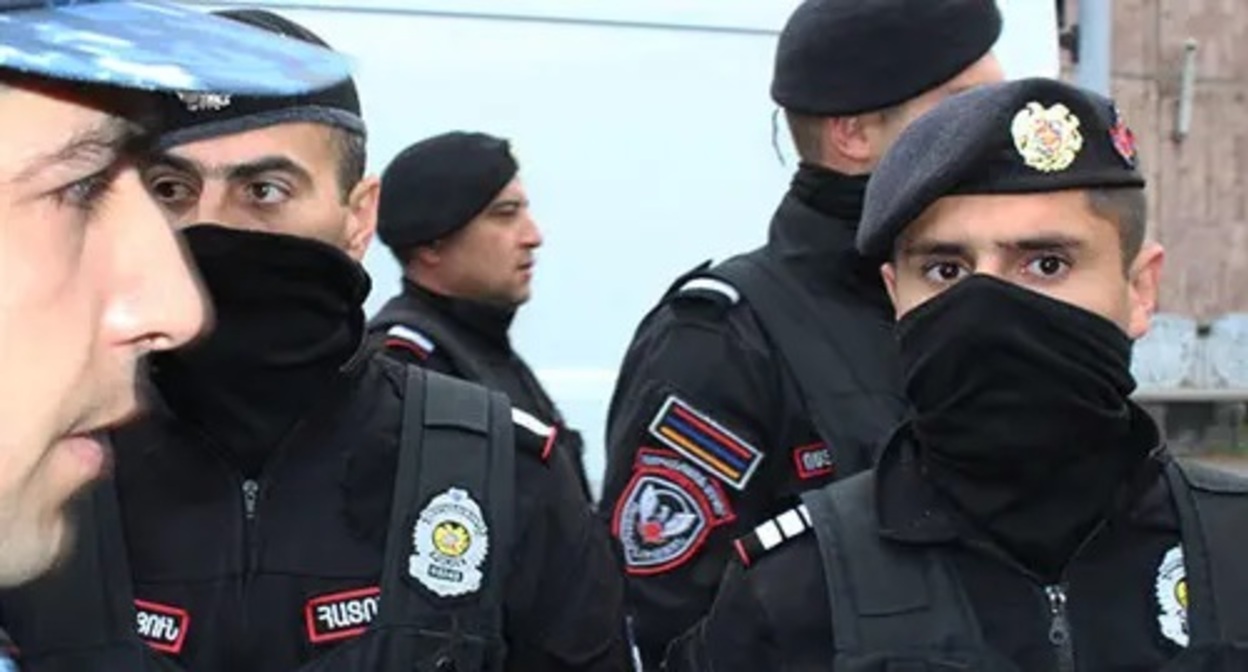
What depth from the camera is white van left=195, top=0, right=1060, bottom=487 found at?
416 cm

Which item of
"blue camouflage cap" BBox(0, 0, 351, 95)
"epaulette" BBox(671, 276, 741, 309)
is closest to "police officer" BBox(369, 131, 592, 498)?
"epaulette" BBox(671, 276, 741, 309)

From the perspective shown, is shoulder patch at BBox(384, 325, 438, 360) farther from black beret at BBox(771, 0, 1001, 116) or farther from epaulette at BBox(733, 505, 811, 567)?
epaulette at BBox(733, 505, 811, 567)

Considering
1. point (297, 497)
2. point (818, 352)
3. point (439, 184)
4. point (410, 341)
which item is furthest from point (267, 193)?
point (439, 184)

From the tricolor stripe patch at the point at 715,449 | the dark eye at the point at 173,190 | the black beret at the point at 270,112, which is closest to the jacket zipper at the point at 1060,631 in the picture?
the tricolor stripe patch at the point at 715,449

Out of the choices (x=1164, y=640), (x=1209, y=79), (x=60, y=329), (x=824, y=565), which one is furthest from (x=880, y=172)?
(x=1209, y=79)

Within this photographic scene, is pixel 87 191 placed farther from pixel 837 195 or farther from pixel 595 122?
pixel 595 122

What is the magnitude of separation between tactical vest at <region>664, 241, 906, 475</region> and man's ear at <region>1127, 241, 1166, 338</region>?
19.4 inches

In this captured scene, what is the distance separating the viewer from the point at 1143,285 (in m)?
2.16

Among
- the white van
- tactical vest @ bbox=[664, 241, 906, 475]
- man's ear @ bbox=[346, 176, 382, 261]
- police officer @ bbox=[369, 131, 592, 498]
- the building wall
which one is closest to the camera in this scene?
man's ear @ bbox=[346, 176, 382, 261]

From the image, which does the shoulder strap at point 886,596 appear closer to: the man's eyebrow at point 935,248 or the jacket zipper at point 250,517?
the man's eyebrow at point 935,248

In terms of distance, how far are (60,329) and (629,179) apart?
3.13m

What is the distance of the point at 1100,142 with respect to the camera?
208 cm

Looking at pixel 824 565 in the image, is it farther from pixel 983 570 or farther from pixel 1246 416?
pixel 1246 416

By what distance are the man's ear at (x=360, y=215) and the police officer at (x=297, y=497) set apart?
0.06 metres
